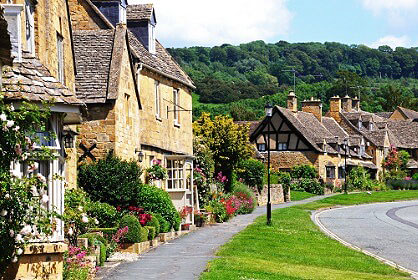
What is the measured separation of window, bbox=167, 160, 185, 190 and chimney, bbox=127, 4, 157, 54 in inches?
211

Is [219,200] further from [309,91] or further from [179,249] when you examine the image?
[309,91]

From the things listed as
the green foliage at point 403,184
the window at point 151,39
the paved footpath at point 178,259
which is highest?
the window at point 151,39

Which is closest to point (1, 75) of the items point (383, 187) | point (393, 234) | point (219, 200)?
point (393, 234)

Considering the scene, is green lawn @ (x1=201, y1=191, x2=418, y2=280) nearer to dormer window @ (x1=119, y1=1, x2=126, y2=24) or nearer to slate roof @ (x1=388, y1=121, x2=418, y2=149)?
dormer window @ (x1=119, y1=1, x2=126, y2=24)

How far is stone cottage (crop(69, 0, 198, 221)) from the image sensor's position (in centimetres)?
2597

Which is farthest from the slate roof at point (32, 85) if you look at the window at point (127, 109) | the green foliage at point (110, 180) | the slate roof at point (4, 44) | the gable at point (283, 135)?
the gable at point (283, 135)

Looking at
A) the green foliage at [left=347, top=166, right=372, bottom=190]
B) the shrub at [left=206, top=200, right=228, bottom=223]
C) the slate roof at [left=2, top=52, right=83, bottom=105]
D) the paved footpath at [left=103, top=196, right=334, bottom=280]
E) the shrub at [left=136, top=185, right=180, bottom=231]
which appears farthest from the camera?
the green foliage at [left=347, top=166, right=372, bottom=190]

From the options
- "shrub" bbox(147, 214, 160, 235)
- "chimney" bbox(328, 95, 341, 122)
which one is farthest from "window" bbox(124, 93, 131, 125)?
"chimney" bbox(328, 95, 341, 122)

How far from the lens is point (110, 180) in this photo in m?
25.0

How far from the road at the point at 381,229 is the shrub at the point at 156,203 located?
261 inches

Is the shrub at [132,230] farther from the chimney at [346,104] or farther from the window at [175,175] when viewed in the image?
the chimney at [346,104]

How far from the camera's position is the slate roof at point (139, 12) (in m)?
35.2

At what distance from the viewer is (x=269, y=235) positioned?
28969 mm

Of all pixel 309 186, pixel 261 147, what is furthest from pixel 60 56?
pixel 261 147
